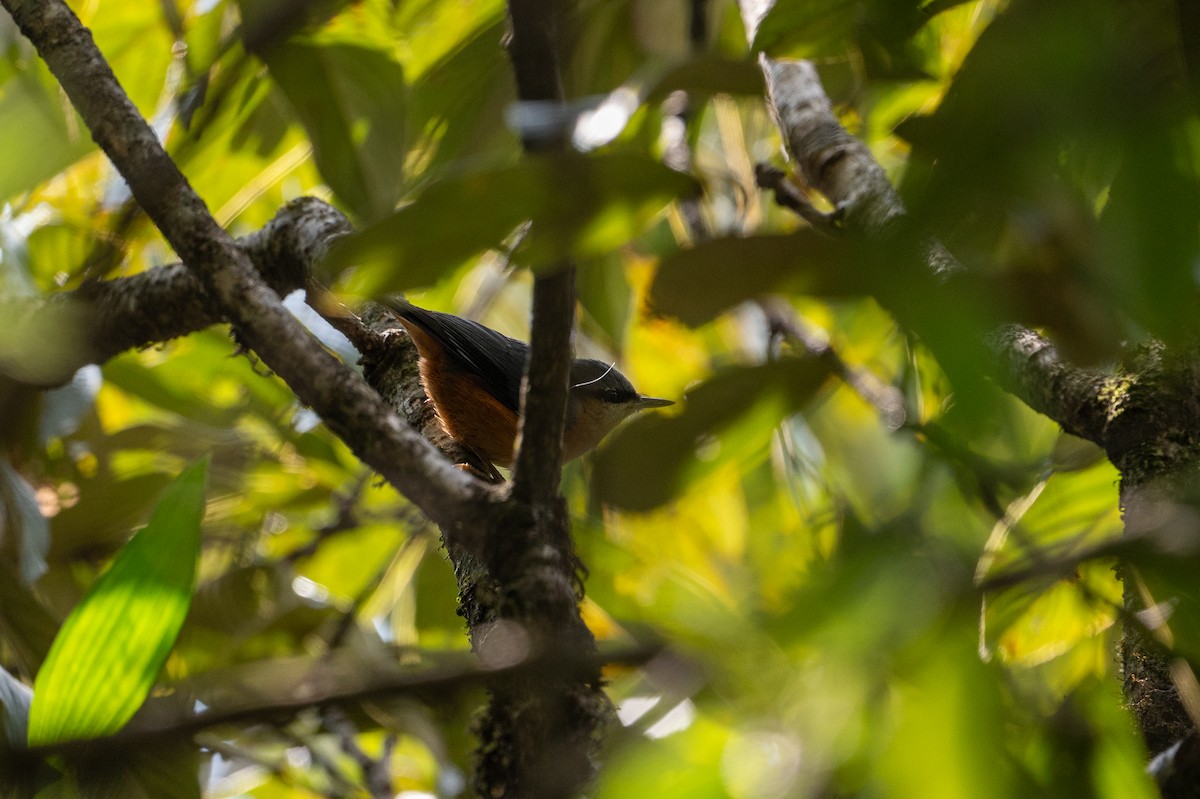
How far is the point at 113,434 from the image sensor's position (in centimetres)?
317

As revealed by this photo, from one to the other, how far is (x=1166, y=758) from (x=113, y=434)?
3188 millimetres

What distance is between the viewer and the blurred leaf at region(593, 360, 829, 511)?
183cm

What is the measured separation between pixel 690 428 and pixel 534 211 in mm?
1204

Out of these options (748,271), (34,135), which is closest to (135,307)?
(34,135)

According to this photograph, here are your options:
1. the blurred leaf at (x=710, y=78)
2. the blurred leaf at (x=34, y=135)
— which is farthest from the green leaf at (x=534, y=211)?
the blurred leaf at (x=34, y=135)

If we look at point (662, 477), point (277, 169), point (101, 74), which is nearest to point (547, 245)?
point (662, 477)

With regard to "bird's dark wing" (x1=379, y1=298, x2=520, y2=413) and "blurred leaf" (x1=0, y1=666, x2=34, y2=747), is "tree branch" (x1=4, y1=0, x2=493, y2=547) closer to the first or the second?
"blurred leaf" (x1=0, y1=666, x2=34, y2=747)

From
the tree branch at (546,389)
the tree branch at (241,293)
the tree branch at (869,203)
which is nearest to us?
the tree branch at (546,389)

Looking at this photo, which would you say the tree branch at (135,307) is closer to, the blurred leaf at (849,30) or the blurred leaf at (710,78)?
the blurred leaf at (710,78)

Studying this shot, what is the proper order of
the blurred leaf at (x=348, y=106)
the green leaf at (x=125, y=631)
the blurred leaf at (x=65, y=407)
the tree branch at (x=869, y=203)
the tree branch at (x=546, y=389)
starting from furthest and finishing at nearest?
the blurred leaf at (x=65, y=407)
the blurred leaf at (x=348, y=106)
the tree branch at (x=869, y=203)
the green leaf at (x=125, y=631)
the tree branch at (x=546, y=389)

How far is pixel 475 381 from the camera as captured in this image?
3555 mm

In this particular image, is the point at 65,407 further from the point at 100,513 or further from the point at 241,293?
the point at 241,293

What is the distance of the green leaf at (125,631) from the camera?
1407 millimetres

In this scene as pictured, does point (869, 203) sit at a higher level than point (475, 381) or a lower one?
higher
